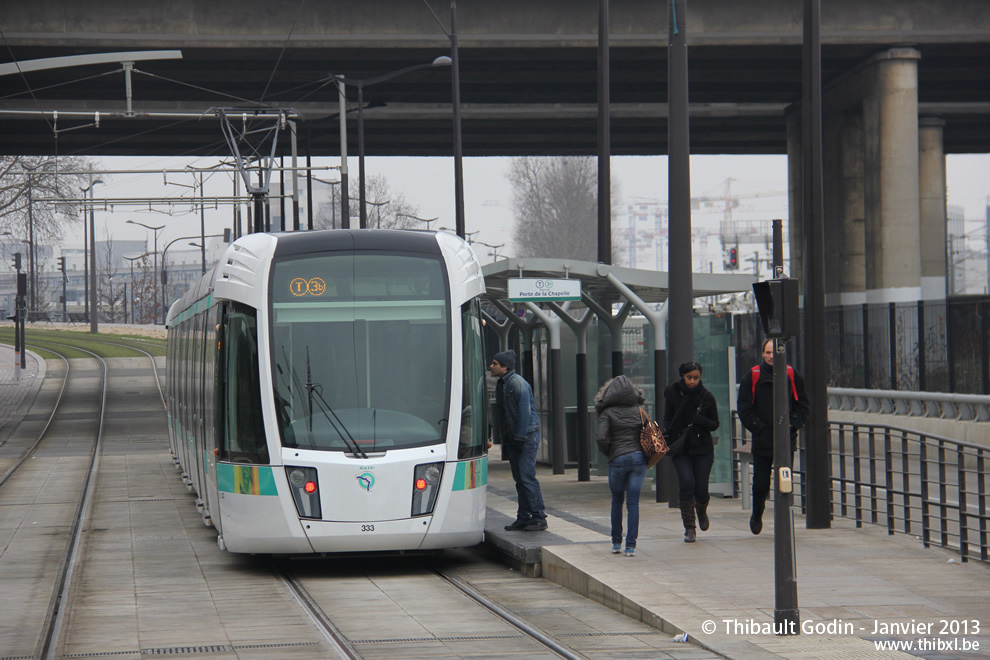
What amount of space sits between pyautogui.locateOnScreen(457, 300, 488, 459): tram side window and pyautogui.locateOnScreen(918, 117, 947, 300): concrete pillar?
39.5 metres

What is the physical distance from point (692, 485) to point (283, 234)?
429cm

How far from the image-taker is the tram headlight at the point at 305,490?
11.5 m

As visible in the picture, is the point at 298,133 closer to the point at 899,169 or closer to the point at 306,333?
the point at 899,169

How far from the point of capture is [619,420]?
11.6 meters

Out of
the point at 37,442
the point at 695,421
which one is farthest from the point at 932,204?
the point at 695,421

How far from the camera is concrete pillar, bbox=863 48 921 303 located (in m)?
36.3

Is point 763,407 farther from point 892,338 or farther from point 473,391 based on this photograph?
point 892,338

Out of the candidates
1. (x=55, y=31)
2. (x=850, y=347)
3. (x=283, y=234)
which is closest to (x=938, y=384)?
(x=850, y=347)

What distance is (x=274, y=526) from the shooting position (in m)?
11.6

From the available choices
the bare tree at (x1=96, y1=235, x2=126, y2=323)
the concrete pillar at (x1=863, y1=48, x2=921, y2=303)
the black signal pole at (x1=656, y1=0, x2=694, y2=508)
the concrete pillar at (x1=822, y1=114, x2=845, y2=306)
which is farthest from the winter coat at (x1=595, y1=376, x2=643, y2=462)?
the bare tree at (x1=96, y1=235, x2=126, y2=323)

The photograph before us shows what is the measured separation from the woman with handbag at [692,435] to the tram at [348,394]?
5.58 ft

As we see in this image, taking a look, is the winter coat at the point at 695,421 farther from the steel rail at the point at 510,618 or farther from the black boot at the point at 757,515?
the steel rail at the point at 510,618

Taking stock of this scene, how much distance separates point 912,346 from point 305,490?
17.3 metres

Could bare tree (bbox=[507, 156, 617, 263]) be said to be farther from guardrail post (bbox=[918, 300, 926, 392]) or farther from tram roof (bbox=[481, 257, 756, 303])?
tram roof (bbox=[481, 257, 756, 303])
